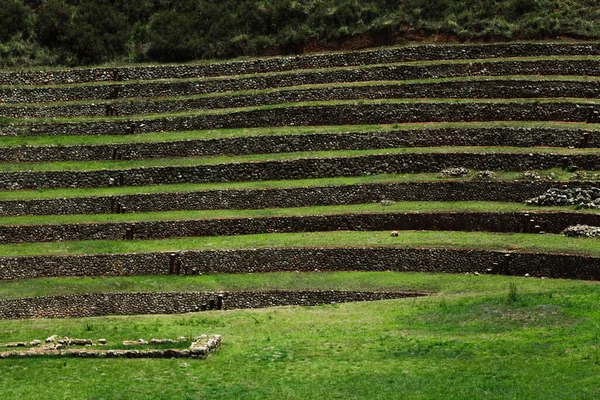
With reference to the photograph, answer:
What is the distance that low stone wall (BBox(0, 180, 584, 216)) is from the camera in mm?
68125

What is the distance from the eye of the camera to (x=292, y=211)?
69.8 meters

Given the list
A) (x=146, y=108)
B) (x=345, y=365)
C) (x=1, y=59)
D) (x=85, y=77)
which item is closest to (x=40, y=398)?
(x=345, y=365)

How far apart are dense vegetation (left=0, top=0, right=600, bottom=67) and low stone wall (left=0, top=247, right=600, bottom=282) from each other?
99.4 feet

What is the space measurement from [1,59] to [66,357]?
176 ft

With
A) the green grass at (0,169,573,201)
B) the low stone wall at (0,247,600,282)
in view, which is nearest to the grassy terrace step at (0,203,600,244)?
the green grass at (0,169,573,201)

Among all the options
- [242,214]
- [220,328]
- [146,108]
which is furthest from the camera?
[146,108]

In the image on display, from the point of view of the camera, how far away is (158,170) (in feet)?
249

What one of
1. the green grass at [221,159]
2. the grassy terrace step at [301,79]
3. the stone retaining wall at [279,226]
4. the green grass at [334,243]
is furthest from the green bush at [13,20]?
the green grass at [334,243]

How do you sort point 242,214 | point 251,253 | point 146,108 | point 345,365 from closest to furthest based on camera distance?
point 345,365, point 251,253, point 242,214, point 146,108

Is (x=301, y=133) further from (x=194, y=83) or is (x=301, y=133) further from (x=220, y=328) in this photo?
(x=220, y=328)

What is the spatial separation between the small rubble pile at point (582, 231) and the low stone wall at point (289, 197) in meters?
4.46

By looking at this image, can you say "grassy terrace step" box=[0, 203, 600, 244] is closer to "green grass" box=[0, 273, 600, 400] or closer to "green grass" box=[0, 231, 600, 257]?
"green grass" box=[0, 231, 600, 257]

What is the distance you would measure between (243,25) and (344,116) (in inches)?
799

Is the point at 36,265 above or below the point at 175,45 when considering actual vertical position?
below
